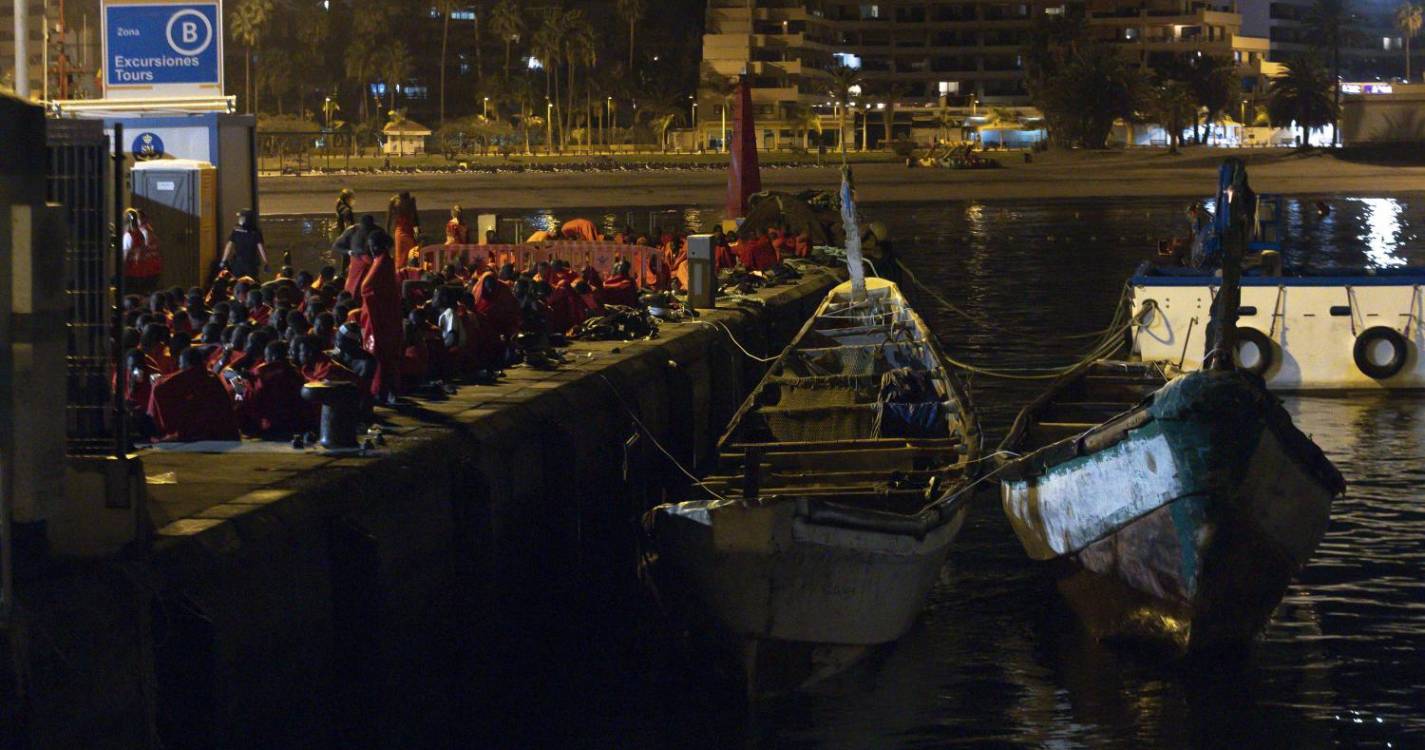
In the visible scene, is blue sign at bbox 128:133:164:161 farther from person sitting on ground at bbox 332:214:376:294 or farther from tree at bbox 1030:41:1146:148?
tree at bbox 1030:41:1146:148

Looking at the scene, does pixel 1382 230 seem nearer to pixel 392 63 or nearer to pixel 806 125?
pixel 806 125

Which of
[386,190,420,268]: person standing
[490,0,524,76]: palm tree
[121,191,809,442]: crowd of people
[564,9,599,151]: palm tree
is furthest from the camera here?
[490,0,524,76]: palm tree

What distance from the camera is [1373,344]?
25.6 metres

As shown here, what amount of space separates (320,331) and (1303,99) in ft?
490

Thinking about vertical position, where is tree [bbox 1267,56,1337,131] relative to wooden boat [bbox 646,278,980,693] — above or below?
above

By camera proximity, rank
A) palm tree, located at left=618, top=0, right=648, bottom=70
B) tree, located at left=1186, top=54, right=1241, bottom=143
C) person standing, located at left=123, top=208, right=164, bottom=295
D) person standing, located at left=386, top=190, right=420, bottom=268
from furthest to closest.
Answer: palm tree, located at left=618, top=0, right=648, bottom=70 < tree, located at left=1186, top=54, right=1241, bottom=143 < person standing, located at left=386, top=190, right=420, bottom=268 < person standing, located at left=123, top=208, right=164, bottom=295

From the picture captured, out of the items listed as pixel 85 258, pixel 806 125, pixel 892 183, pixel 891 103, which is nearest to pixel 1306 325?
pixel 85 258

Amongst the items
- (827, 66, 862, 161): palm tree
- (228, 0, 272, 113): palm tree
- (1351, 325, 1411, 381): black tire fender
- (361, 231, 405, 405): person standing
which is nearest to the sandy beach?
(827, 66, 862, 161): palm tree

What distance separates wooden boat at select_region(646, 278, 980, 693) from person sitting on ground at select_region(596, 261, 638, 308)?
16.1 feet

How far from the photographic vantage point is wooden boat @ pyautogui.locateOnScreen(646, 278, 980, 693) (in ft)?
42.0

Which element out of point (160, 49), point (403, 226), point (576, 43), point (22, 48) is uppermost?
point (576, 43)

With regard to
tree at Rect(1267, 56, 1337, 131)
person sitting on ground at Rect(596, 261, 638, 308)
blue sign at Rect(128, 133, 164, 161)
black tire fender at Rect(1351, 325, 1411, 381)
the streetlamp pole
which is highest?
tree at Rect(1267, 56, 1337, 131)

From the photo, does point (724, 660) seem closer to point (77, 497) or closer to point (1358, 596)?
point (77, 497)

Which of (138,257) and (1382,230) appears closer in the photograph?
(138,257)
